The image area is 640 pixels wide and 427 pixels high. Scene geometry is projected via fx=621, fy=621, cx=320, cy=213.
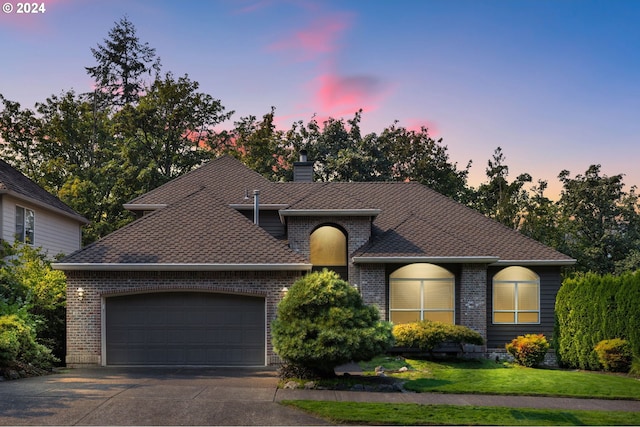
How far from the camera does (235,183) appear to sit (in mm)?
26766

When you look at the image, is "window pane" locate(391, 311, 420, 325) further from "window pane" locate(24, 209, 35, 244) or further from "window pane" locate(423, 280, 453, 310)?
"window pane" locate(24, 209, 35, 244)

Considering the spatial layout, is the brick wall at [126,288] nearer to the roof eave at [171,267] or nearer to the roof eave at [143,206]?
the roof eave at [171,267]

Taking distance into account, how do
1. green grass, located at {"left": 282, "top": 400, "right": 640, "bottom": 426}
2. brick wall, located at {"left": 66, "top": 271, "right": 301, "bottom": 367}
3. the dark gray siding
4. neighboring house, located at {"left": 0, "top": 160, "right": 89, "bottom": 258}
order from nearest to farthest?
green grass, located at {"left": 282, "top": 400, "right": 640, "bottom": 426} → brick wall, located at {"left": 66, "top": 271, "right": 301, "bottom": 367} → the dark gray siding → neighboring house, located at {"left": 0, "top": 160, "right": 89, "bottom": 258}

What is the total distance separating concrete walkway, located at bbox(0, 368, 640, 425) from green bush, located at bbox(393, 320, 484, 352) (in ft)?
18.6

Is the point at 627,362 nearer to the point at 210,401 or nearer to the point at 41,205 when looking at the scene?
the point at 210,401

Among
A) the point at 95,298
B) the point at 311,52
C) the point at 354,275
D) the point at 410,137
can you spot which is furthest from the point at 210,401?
the point at 410,137

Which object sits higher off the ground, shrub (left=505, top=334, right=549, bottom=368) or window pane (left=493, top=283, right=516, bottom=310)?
window pane (left=493, top=283, right=516, bottom=310)

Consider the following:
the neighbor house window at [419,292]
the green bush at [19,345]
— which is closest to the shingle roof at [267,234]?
the neighbor house window at [419,292]

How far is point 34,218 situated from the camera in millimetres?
26406

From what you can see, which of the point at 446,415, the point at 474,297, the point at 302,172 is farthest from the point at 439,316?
the point at 446,415

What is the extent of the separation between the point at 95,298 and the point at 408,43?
12602 mm

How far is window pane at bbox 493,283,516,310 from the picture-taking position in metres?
23.2

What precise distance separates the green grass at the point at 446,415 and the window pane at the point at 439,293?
33.8 ft

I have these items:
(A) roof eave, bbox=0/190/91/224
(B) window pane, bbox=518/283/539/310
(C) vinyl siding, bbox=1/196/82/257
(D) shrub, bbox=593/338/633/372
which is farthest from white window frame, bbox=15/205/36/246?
(D) shrub, bbox=593/338/633/372
